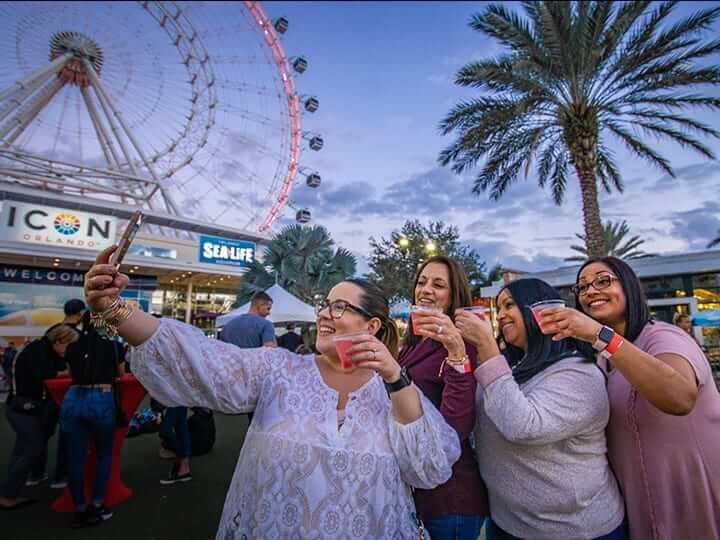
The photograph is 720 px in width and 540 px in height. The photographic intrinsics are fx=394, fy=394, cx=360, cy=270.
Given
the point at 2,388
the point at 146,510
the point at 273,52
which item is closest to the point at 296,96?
the point at 273,52

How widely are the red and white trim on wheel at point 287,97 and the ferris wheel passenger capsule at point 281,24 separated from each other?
198 mm

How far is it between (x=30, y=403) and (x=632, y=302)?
198 inches

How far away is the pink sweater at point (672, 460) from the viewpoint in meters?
1.42

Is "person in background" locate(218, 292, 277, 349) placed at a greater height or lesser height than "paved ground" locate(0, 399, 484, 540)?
greater

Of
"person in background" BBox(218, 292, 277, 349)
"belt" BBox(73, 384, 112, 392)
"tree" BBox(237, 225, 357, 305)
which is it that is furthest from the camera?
"tree" BBox(237, 225, 357, 305)

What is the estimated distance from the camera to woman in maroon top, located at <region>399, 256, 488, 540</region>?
144 centimetres

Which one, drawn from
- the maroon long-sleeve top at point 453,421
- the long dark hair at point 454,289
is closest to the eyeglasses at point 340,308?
the maroon long-sleeve top at point 453,421

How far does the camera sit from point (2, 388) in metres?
11.4

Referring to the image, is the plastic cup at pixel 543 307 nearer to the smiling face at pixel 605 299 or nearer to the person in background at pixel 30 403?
the smiling face at pixel 605 299

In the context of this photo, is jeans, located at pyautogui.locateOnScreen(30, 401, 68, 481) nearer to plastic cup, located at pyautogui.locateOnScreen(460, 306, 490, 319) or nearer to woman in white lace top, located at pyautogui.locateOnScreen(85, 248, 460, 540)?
woman in white lace top, located at pyautogui.locateOnScreen(85, 248, 460, 540)

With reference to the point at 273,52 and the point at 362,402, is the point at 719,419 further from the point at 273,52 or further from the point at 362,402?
the point at 273,52

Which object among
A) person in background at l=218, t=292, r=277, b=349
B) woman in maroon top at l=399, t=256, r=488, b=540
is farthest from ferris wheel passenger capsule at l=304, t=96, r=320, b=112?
woman in maroon top at l=399, t=256, r=488, b=540

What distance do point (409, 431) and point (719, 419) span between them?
47.1 inches

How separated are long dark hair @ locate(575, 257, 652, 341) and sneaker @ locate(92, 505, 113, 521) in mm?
4247
